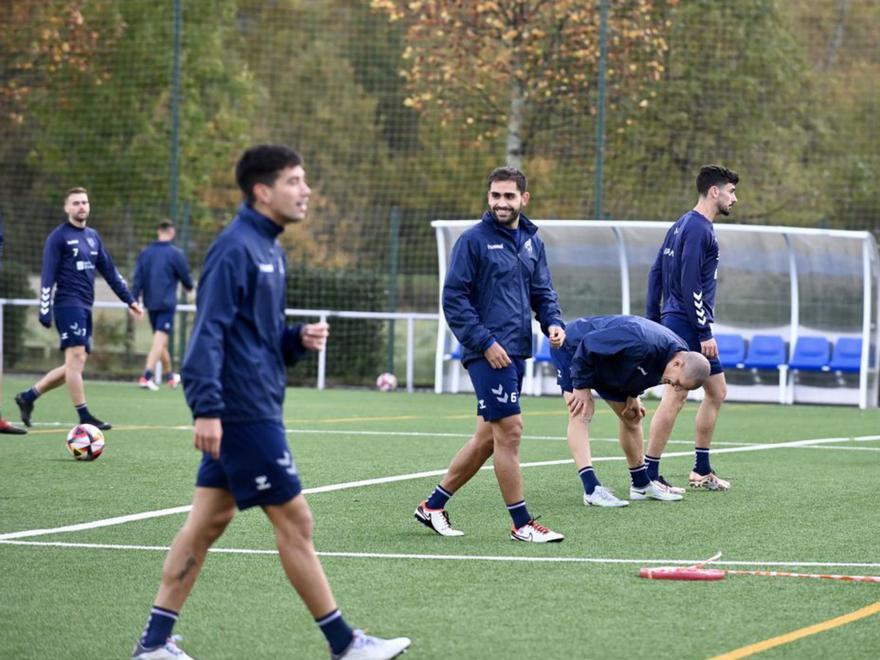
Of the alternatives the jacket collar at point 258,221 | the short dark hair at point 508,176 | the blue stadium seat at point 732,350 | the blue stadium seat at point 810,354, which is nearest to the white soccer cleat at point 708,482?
the short dark hair at point 508,176

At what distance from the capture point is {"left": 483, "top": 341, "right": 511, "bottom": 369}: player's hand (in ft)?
28.5

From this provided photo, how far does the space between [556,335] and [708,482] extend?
2.95 metres

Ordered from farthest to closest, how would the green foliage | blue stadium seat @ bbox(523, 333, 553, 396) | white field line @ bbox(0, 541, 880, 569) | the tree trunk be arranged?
1. the tree trunk
2. the green foliage
3. blue stadium seat @ bbox(523, 333, 553, 396)
4. white field line @ bbox(0, 541, 880, 569)

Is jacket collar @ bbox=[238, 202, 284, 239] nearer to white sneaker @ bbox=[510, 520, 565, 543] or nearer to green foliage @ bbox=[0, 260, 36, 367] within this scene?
white sneaker @ bbox=[510, 520, 565, 543]

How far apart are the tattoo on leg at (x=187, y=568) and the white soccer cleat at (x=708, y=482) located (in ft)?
20.1

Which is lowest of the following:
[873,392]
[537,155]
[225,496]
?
[873,392]

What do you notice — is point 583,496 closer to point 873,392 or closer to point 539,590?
point 539,590

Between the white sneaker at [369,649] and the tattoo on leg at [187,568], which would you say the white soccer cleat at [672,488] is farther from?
the tattoo on leg at [187,568]

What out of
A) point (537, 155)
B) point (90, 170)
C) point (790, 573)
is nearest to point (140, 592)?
point (790, 573)

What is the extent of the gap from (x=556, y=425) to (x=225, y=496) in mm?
11561

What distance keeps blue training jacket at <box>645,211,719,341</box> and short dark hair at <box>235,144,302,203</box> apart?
5532 mm

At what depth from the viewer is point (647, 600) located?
23.4 ft

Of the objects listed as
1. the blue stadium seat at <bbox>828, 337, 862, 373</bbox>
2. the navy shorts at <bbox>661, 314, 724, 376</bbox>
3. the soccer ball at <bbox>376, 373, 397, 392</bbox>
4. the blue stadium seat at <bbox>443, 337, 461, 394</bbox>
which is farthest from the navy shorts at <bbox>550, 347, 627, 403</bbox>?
the soccer ball at <bbox>376, 373, 397, 392</bbox>

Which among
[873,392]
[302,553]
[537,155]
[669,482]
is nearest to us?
[302,553]
